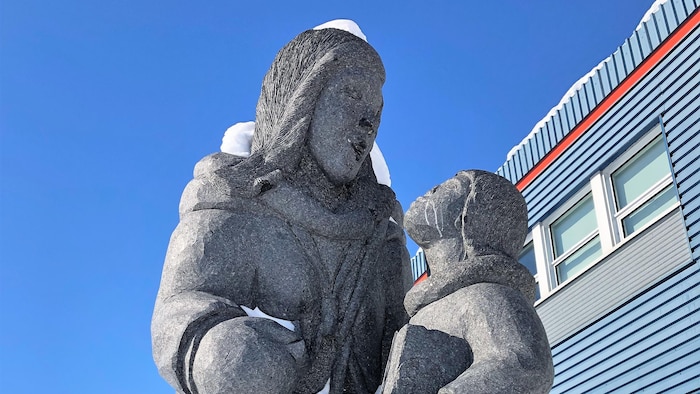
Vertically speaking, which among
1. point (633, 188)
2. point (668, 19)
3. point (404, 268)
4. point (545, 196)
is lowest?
point (404, 268)

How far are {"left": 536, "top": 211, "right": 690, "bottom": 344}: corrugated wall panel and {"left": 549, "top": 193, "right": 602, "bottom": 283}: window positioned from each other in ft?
0.83

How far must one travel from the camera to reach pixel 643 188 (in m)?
9.18

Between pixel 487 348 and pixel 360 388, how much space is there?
1.94 ft

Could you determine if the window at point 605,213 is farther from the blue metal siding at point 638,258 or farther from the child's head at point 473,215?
the child's head at point 473,215

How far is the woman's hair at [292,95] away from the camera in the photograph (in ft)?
8.60

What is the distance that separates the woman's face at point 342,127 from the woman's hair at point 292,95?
3cm

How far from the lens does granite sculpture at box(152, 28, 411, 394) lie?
2289mm

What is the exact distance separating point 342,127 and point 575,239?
8.16 meters

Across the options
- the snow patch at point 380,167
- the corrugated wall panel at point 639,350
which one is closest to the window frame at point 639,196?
the corrugated wall panel at point 639,350

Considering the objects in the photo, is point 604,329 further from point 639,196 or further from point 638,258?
point 639,196

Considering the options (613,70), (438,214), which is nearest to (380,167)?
(438,214)

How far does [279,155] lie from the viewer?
2.65 meters

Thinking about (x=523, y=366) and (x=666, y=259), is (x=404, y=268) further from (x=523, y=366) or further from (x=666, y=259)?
(x=666, y=259)

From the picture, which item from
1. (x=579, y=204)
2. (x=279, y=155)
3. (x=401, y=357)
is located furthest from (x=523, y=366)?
(x=579, y=204)
